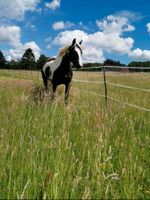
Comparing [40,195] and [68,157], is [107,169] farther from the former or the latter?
[40,195]

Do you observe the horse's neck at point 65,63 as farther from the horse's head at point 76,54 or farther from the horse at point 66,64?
the horse's head at point 76,54

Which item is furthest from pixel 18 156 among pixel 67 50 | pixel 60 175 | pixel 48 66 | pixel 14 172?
pixel 48 66

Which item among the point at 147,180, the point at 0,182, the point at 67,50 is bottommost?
the point at 147,180

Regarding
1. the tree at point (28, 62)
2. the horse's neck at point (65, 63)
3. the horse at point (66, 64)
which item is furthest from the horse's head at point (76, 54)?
the tree at point (28, 62)

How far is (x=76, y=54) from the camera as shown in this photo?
33.6 ft

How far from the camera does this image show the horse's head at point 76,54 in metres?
10.2

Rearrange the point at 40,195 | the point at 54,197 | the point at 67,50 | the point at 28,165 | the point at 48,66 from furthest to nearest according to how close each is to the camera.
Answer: the point at 48,66 < the point at 67,50 < the point at 28,165 < the point at 40,195 < the point at 54,197

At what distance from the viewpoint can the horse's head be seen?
10180 mm

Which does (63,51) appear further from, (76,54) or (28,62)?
(28,62)

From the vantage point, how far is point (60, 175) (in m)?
2.68

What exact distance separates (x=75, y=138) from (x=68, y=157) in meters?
1.30

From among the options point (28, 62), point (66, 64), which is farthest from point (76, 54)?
point (28, 62)

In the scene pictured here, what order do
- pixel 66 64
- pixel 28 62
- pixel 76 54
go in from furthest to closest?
pixel 28 62, pixel 66 64, pixel 76 54

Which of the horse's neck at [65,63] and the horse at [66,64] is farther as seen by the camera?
the horse's neck at [65,63]
